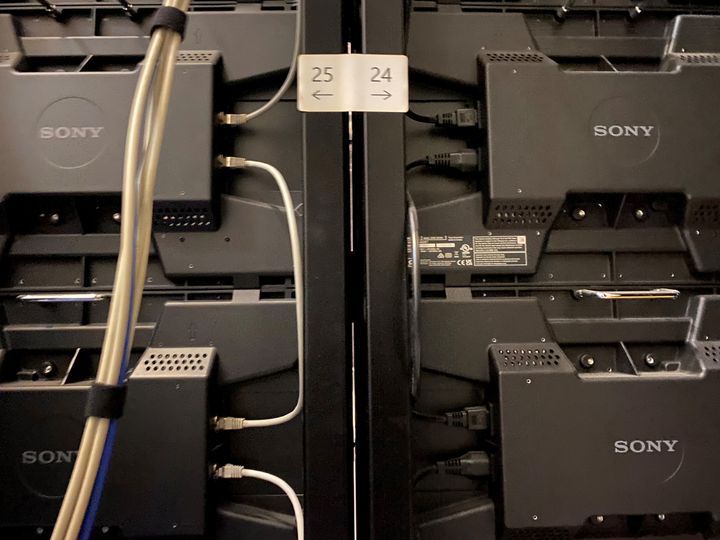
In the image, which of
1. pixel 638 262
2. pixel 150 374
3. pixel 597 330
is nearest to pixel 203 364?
pixel 150 374

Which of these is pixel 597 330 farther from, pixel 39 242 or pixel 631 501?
pixel 39 242

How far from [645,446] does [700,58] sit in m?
0.79

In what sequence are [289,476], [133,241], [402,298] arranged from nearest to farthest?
1. [133,241]
2. [402,298]
3. [289,476]

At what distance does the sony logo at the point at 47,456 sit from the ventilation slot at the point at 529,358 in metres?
0.78

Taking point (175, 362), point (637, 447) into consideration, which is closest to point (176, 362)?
point (175, 362)

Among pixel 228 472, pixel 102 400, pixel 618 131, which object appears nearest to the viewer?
pixel 102 400

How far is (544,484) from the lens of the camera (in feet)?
2.96

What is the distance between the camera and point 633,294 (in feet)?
3.36

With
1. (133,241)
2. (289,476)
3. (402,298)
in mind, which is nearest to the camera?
(133,241)

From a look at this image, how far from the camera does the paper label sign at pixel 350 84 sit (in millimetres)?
825

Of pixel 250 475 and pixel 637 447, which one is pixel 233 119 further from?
pixel 637 447

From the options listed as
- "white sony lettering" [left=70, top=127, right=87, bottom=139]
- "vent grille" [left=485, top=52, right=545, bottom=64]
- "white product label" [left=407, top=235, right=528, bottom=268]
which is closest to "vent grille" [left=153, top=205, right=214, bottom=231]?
"white sony lettering" [left=70, top=127, right=87, bottom=139]

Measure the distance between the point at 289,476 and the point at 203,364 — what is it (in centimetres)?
26

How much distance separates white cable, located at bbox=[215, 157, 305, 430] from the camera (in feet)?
2.79
